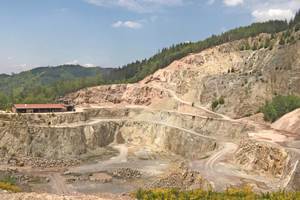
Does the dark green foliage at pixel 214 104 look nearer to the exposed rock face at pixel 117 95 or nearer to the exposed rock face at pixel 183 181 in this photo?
the exposed rock face at pixel 117 95

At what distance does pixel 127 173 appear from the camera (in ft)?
117

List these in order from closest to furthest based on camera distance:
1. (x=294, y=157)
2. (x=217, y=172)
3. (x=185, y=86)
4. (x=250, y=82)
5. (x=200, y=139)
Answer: (x=294, y=157), (x=217, y=172), (x=200, y=139), (x=250, y=82), (x=185, y=86)

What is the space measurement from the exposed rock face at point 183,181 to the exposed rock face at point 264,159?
785 centimetres

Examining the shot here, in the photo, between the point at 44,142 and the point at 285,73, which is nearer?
the point at 44,142

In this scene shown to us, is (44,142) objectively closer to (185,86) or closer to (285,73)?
(185,86)

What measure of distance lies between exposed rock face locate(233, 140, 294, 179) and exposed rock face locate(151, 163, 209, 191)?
7853 millimetres

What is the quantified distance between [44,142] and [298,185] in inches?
1676

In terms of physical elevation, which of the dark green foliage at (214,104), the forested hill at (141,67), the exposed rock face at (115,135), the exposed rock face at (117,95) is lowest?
the exposed rock face at (115,135)

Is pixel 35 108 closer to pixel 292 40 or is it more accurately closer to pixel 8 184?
pixel 8 184

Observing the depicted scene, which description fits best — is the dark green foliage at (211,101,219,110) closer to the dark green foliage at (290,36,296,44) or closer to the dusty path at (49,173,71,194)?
the dark green foliage at (290,36,296,44)

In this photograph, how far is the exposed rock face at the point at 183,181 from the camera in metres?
22.8

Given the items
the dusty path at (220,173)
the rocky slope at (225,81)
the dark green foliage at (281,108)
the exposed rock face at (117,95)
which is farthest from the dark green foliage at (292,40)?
the dusty path at (220,173)

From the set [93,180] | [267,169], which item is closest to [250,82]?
[267,169]

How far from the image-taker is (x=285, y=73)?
51.2 meters
